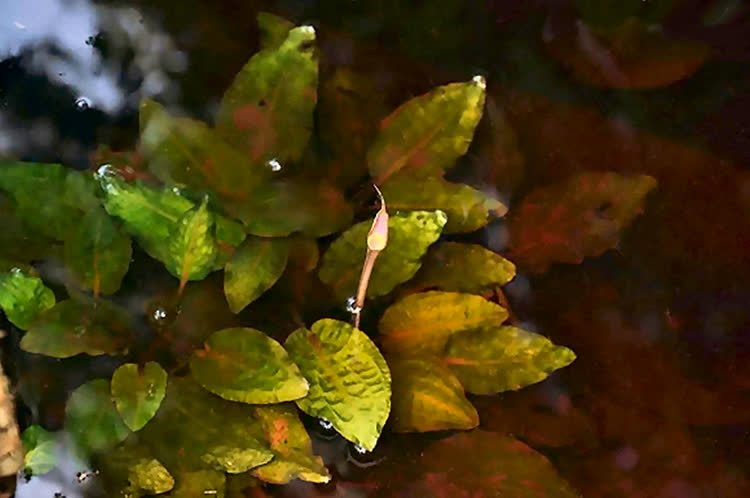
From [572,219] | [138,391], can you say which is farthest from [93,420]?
[572,219]

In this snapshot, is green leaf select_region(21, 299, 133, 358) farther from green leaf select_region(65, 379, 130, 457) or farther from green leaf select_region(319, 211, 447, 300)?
green leaf select_region(319, 211, 447, 300)

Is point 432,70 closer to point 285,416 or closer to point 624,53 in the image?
point 624,53

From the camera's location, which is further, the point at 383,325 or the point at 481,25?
the point at 481,25

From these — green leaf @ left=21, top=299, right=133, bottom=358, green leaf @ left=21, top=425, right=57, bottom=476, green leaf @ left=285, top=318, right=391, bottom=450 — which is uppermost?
green leaf @ left=21, top=299, right=133, bottom=358

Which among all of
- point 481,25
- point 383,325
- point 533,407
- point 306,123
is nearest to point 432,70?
point 481,25

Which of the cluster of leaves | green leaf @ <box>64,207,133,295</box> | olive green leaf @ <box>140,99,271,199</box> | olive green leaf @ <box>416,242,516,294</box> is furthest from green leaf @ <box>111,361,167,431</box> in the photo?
olive green leaf @ <box>416,242,516,294</box>

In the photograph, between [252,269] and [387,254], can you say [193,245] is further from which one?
[387,254]

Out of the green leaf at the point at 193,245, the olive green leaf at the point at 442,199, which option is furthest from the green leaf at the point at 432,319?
the green leaf at the point at 193,245
